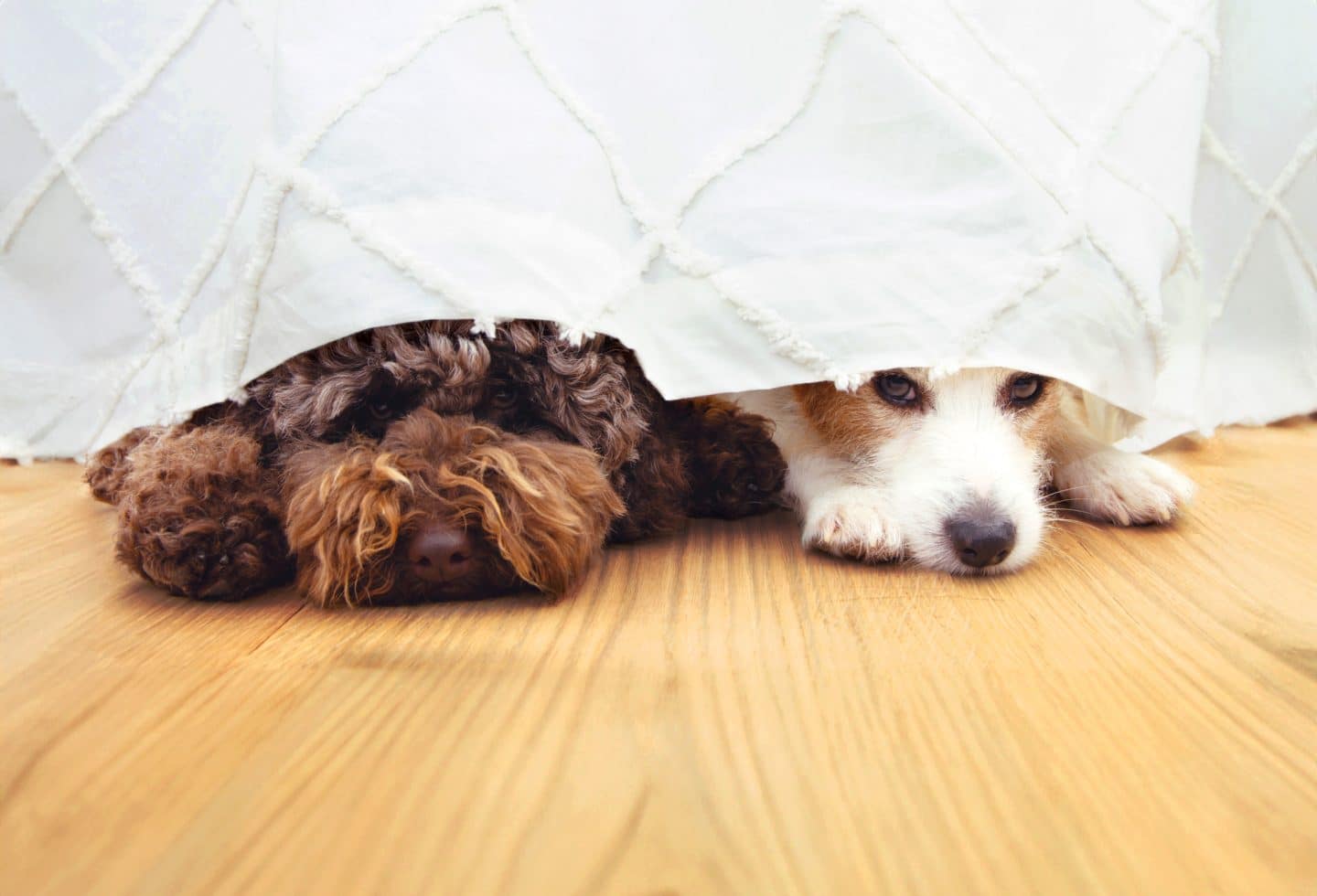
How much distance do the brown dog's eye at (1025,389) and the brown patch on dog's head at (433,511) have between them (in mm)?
871

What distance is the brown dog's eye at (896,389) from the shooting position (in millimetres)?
1956

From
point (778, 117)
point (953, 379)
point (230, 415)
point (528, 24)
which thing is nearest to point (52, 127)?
point (230, 415)

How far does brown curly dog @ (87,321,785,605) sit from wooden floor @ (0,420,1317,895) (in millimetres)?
77

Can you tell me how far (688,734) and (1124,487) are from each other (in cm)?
129

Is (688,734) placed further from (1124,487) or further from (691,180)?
(1124,487)

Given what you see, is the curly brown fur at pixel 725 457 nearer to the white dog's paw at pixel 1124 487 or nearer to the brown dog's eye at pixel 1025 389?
the brown dog's eye at pixel 1025 389

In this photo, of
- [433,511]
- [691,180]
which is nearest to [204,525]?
[433,511]

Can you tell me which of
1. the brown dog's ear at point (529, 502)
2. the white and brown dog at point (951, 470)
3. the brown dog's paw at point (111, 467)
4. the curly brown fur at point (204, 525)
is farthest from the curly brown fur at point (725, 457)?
the brown dog's paw at point (111, 467)

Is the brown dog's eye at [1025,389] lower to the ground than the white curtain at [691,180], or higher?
lower

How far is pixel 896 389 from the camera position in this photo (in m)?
1.97

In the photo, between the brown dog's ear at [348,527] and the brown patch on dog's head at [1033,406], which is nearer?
the brown dog's ear at [348,527]

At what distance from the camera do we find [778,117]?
1853mm

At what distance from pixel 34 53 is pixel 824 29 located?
185cm

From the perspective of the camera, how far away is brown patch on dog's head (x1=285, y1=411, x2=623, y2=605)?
160 cm
